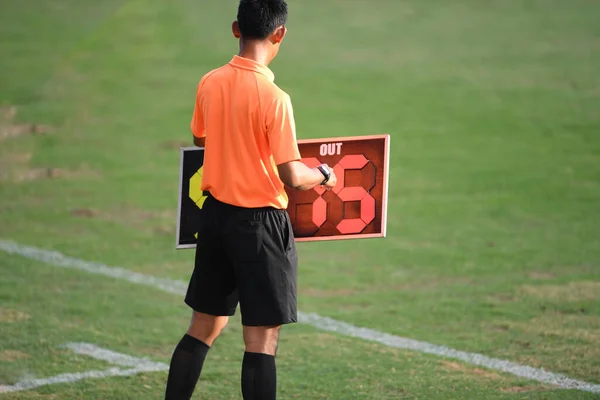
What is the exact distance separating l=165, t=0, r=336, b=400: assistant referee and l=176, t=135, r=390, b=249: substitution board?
0.54 metres

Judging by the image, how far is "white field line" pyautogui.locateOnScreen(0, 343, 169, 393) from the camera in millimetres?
5600

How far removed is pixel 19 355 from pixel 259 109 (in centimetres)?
247

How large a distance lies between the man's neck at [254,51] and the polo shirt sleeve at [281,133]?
0.68 ft

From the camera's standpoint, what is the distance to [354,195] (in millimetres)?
5082

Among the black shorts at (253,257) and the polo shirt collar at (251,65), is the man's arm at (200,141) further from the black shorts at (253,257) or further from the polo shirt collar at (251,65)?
the polo shirt collar at (251,65)

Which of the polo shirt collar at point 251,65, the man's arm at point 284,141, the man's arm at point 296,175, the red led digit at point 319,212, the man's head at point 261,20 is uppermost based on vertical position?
the man's head at point 261,20

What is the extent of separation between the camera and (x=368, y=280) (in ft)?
Result: 26.5

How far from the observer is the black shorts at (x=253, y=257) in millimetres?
4367

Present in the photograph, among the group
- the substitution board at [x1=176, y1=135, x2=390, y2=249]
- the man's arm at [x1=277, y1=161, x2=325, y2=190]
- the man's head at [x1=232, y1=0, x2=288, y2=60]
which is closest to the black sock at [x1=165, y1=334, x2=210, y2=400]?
the substitution board at [x1=176, y1=135, x2=390, y2=249]

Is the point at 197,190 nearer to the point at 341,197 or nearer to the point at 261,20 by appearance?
the point at 341,197

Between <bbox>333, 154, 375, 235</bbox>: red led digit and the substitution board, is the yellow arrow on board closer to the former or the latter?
the substitution board

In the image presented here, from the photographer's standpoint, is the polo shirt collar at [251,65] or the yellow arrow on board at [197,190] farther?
the yellow arrow on board at [197,190]

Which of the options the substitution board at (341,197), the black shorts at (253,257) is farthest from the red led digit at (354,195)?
the black shorts at (253,257)

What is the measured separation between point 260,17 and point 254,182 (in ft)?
2.00
